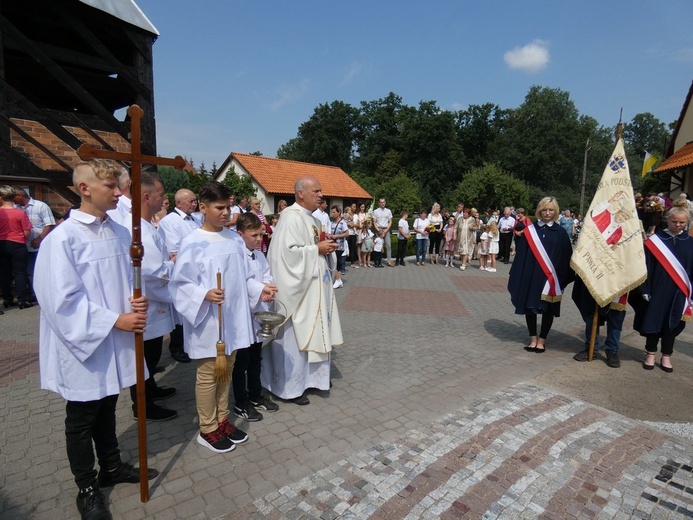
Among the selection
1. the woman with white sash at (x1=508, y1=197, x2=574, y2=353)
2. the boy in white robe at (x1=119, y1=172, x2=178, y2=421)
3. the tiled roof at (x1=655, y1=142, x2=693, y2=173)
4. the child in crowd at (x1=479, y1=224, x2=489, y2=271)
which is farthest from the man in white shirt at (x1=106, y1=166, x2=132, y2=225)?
the tiled roof at (x1=655, y1=142, x2=693, y2=173)

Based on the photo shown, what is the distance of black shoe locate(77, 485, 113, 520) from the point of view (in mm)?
2459

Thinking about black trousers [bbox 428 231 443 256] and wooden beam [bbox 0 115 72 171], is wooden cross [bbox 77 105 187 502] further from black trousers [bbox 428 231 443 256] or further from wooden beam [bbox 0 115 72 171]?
black trousers [bbox 428 231 443 256]

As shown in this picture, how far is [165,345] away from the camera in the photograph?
5.86 m

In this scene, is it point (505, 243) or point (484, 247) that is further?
point (505, 243)

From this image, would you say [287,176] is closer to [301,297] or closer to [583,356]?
[583,356]

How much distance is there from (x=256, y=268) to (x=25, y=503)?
211 cm

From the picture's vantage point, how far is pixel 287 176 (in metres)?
39.8

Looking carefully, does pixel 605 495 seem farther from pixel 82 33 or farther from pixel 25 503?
pixel 82 33

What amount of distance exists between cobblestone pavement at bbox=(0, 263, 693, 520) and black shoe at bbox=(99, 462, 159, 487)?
54 mm

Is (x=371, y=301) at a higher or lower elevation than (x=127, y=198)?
lower

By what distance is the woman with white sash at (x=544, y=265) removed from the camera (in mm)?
5578

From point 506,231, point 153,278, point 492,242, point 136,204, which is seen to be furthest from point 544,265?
point 506,231

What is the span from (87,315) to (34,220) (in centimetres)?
712

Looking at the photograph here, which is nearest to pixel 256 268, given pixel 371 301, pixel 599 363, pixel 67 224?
pixel 67 224
